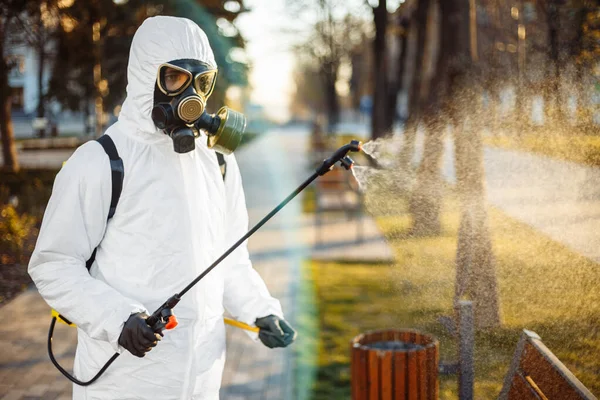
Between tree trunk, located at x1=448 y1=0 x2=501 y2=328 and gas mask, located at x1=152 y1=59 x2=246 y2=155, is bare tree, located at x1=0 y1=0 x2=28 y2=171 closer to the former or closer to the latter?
tree trunk, located at x1=448 y1=0 x2=501 y2=328

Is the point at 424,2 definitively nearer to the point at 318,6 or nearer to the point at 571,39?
the point at 571,39

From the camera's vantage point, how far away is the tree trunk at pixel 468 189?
4809mm

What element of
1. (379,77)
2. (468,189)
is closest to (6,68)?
(379,77)

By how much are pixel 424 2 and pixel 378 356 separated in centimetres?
1309

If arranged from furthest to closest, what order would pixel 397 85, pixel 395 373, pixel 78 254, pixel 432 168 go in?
pixel 397 85 < pixel 432 168 < pixel 395 373 < pixel 78 254

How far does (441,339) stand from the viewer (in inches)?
162

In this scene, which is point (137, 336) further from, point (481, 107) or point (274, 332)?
point (481, 107)

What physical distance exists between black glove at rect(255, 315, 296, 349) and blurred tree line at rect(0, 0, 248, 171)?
9712 millimetres

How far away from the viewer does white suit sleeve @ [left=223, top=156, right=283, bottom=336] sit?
10.2ft

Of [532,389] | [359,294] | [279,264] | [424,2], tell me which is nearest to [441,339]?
[532,389]

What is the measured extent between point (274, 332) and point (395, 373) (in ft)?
2.12

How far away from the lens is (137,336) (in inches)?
96.7

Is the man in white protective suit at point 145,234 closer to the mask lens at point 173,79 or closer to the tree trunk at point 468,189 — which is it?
the mask lens at point 173,79

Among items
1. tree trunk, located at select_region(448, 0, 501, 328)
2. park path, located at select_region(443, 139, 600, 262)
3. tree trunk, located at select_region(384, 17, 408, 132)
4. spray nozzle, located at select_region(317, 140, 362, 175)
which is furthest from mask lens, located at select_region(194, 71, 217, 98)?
tree trunk, located at select_region(384, 17, 408, 132)
